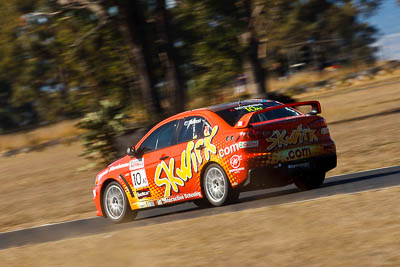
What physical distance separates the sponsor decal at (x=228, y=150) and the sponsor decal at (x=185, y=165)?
121mm

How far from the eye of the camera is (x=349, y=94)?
1583 inches

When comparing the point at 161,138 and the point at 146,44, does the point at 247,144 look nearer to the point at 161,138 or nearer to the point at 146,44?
the point at 161,138

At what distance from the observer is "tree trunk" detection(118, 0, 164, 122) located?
2355 centimetres

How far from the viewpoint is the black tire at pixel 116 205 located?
12273mm

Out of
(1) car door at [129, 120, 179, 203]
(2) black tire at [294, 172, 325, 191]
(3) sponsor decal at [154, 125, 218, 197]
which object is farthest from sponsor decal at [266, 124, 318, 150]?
(1) car door at [129, 120, 179, 203]

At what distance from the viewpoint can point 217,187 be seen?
10.8 meters

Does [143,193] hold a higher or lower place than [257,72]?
higher

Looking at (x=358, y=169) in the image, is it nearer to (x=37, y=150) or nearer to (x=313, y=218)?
(x=313, y=218)

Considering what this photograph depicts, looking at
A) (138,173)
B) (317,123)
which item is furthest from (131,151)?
(317,123)

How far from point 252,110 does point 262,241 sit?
3574 mm

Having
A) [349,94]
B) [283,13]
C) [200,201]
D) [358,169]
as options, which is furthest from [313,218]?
[349,94]

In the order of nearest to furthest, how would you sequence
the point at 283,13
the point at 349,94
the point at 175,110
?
the point at 175,110 → the point at 283,13 → the point at 349,94

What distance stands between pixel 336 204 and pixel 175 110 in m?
15.1

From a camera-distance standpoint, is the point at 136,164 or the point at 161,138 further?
the point at 136,164
